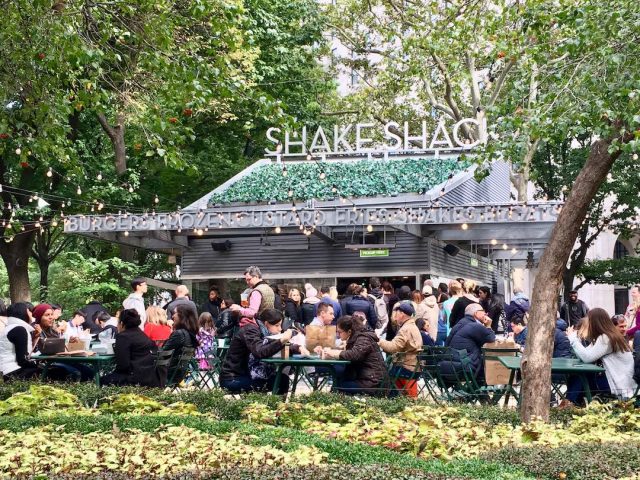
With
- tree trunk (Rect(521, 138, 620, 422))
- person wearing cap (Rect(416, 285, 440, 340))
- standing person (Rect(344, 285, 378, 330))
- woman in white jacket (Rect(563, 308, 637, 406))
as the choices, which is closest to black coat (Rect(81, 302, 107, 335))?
standing person (Rect(344, 285, 378, 330))

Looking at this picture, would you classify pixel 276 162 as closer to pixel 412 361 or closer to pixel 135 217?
pixel 135 217

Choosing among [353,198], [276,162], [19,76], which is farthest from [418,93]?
[19,76]

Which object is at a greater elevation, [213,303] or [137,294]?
[137,294]

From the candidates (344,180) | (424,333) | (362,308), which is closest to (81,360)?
(424,333)

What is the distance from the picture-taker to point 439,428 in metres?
8.23

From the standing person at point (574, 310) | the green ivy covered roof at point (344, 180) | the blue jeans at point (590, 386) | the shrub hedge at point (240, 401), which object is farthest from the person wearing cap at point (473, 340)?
the green ivy covered roof at point (344, 180)

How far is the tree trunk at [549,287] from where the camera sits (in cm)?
873

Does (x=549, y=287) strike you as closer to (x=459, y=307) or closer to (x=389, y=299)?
(x=459, y=307)

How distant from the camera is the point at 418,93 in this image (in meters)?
37.4

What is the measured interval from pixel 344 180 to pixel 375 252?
2308 millimetres

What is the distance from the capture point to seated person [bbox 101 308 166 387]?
38.5 ft

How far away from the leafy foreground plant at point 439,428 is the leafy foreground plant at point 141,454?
986 mm

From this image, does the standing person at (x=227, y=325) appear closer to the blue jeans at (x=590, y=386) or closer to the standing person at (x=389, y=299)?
the standing person at (x=389, y=299)

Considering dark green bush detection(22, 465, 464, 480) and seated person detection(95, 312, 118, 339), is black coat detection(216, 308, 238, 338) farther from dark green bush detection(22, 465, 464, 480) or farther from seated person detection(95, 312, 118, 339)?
dark green bush detection(22, 465, 464, 480)
